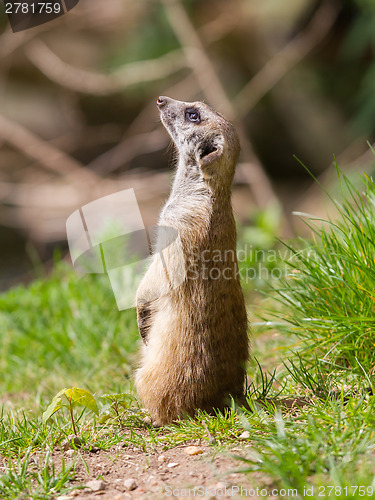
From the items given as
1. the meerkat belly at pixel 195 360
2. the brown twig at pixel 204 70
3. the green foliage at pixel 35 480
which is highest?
the brown twig at pixel 204 70

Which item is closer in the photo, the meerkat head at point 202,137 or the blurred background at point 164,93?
the meerkat head at point 202,137

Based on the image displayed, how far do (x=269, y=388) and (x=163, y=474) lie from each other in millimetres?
787

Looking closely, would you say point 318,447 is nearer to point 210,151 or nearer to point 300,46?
point 210,151

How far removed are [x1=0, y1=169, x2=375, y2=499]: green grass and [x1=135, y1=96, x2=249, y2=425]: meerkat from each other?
0.43 ft

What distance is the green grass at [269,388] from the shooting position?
209 cm

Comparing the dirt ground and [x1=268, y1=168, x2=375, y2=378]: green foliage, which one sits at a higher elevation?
[x1=268, y1=168, x2=375, y2=378]: green foliage

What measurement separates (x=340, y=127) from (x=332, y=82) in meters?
1.06

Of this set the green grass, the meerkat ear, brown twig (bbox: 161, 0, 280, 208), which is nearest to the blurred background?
brown twig (bbox: 161, 0, 280, 208)

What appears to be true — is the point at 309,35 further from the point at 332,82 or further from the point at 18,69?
the point at 18,69

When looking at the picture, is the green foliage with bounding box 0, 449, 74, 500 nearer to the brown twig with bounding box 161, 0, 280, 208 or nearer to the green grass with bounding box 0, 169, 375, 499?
the green grass with bounding box 0, 169, 375, 499

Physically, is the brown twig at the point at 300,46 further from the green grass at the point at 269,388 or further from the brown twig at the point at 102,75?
the green grass at the point at 269,388

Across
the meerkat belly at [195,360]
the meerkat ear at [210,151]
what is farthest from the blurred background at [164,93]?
the meerkat belly at [195,360]

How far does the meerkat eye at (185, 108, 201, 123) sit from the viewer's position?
342 centimetres

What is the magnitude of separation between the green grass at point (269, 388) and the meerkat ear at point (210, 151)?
0.64 metres
